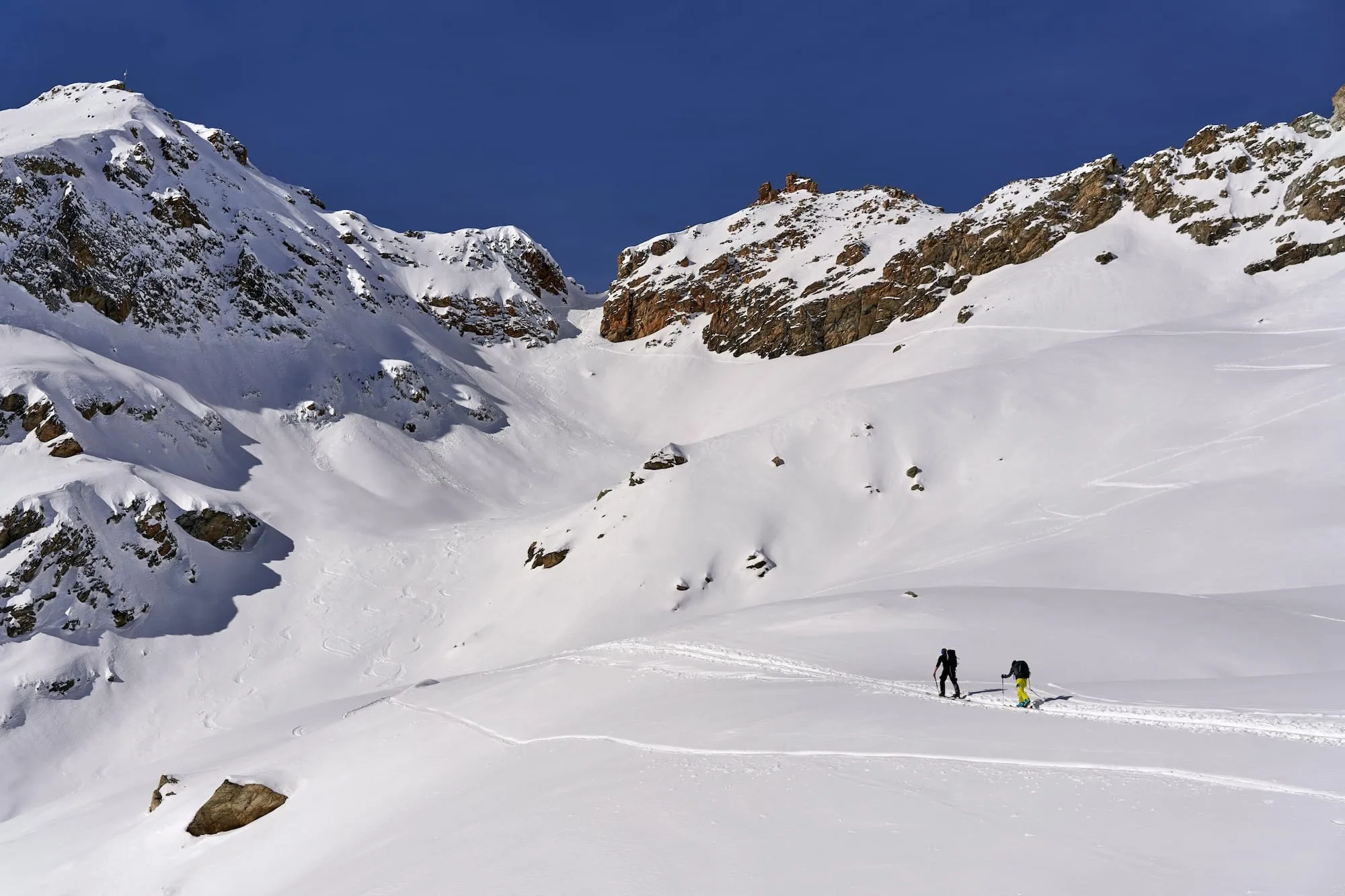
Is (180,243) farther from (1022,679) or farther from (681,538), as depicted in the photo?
(1022,679)

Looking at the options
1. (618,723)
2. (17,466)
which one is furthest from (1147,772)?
(17,466)

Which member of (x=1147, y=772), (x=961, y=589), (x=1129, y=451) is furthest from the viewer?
(x=1129, y=451)

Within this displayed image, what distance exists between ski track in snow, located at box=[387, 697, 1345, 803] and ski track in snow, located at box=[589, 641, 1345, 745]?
244 centimetres

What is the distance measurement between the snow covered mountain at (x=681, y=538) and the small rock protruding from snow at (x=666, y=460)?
1.21 ft

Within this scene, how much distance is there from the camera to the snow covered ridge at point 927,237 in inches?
2419

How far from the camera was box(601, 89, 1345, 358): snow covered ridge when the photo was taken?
6144 cm

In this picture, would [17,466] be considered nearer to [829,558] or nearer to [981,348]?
[829,558]

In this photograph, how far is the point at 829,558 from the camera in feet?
128

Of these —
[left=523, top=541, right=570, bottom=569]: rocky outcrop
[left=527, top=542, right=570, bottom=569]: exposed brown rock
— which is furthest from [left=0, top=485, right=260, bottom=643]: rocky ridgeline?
[left=527, top=542, right=570, bottom=569]: exposed brown rock

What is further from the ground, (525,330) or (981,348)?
(525,330)

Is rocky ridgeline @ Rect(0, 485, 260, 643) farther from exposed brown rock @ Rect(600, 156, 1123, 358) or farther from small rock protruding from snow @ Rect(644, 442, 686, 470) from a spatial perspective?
exposed brown rock @ Rect(600, 156, 1123, 358)

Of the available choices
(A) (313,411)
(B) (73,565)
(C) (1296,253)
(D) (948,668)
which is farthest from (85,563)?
(C) (1296,253)

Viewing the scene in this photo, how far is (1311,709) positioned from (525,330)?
286ft

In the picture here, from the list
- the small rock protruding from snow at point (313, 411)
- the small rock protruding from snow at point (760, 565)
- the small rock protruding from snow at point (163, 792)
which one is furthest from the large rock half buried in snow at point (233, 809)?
the small rock protruding from snow at point (313, 411)
